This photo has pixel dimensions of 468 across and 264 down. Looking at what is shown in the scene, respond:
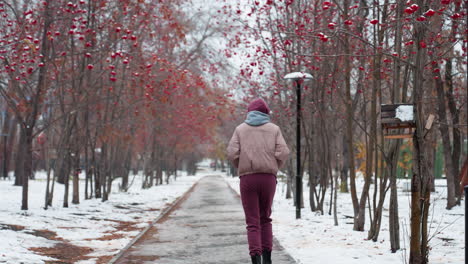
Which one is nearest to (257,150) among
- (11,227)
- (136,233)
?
(136,233)

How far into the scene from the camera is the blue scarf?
21.8ft

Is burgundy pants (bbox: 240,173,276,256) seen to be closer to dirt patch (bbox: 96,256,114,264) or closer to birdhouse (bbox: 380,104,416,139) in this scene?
birdhouse (bbox: 380,104,416,139)

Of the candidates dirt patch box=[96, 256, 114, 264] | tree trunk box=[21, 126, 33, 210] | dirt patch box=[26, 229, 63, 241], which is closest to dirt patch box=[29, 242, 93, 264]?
dirt patch box=[96, 256, 114, 264]

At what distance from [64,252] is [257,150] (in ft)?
13.3

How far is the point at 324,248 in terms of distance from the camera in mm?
8836

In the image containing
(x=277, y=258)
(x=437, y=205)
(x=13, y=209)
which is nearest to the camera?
(x=277, y=258)

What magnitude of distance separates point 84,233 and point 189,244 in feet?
9.23

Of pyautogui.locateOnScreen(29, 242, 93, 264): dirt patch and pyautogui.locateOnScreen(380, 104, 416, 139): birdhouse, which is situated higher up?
pyautogui.locateOnScreen(380, 104, 416, 139): birdhouse

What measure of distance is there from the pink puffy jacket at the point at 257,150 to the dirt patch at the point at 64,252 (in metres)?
3.10

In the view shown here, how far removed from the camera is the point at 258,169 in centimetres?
635

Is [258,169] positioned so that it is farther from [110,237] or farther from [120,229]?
[120,229]

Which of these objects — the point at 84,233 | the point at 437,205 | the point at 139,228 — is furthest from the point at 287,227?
the point at 437,205

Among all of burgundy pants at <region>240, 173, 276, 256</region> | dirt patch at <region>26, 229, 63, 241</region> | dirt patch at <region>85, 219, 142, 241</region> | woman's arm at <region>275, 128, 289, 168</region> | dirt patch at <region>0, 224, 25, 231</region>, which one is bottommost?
dirt patch at <region>85, 219, 142, 241</region>

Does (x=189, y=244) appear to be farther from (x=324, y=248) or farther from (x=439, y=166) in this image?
(x=439, y=166)
